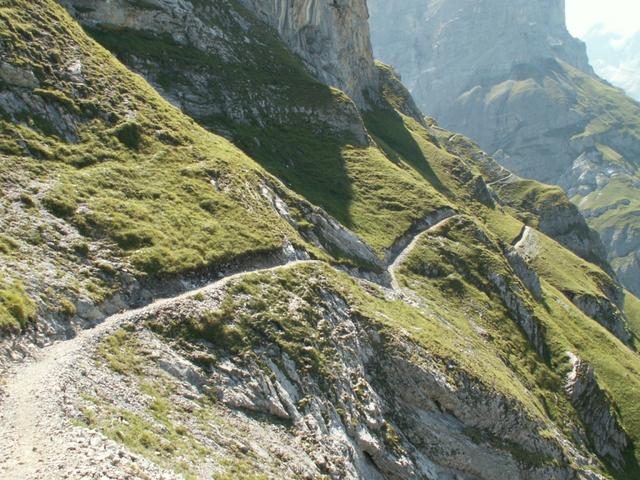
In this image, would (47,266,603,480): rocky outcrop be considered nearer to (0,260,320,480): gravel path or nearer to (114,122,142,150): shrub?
Result: (0,260,320,480): gravel path

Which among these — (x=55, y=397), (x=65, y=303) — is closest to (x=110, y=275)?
(x=65, y=303)

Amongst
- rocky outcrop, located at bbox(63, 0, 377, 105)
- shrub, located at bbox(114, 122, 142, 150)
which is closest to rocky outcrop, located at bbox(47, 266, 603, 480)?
shrub, located at bbox(114, 122, 142, 150)

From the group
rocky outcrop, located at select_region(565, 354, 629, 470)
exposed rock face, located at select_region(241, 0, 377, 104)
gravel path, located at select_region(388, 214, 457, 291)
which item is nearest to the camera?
gravel path, located at select_region(388, 214, 457, 291)

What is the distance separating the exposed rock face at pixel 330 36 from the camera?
430 feet

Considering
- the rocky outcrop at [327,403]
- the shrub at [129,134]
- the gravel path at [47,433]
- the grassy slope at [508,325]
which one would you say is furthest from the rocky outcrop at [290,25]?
the gravel path at [47,433]

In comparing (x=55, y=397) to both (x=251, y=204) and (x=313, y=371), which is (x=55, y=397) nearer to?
(x=313, y=371)

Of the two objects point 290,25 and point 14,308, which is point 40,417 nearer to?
point 14,308

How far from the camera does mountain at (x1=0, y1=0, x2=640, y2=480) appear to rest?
27.1 meters

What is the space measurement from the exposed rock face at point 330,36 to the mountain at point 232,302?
33074 millimetres

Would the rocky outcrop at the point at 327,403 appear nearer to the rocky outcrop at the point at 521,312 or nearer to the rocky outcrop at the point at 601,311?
the rocky outcrop at the point at 521,312

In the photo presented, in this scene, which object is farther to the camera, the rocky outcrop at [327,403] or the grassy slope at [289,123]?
the grassy slope at [289,123]

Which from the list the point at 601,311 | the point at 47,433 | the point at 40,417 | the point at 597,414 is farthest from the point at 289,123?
the point at 601,311

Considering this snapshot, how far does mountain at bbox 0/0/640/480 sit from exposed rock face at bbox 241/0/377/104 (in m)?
33.1

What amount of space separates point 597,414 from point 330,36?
11588 centimetres
